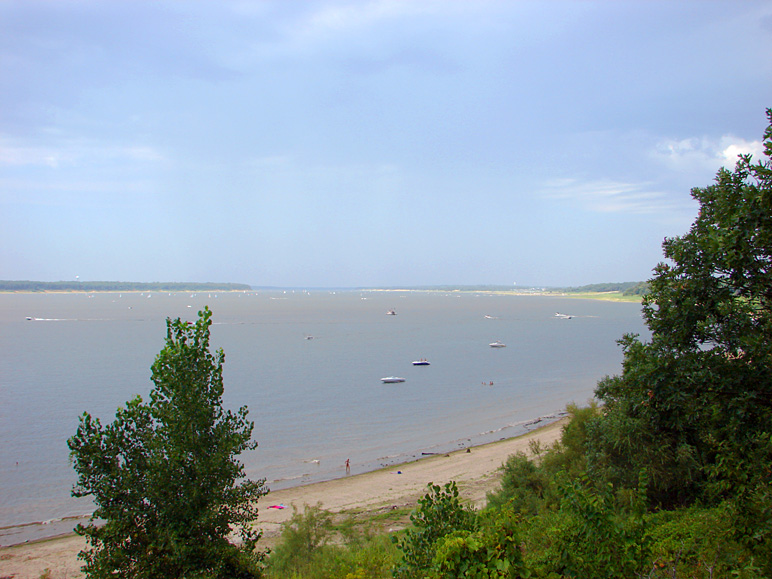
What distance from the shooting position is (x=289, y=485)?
105ft

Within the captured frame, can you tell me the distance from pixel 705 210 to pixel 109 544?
51.0 ft

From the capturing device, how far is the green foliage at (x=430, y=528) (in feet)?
25.2

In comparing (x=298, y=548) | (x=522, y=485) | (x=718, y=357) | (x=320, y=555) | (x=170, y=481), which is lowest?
(x=298, y=548)

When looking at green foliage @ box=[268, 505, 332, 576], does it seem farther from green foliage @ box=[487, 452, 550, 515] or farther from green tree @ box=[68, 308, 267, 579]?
green foliage @ box=[487, 452, 550, 515]

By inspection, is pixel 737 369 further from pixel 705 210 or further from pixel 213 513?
pixel 213 513

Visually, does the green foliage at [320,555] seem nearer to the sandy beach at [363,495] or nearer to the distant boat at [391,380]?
the sandy beach at [363,495]

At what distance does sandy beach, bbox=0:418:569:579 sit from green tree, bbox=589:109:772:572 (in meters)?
9.90

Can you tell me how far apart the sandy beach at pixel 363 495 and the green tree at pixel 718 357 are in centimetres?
990

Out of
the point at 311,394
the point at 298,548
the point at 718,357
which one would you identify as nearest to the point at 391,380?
the point at 311,394

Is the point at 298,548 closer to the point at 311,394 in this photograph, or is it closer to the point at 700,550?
the point at 700,550

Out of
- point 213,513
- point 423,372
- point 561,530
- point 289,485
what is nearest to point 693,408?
point 561,530

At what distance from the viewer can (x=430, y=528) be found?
816 centimetres

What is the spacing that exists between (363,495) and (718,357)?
23.2 metres

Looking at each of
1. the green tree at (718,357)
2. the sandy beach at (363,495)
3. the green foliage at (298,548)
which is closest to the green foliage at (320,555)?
the green foliage at (298,548)
